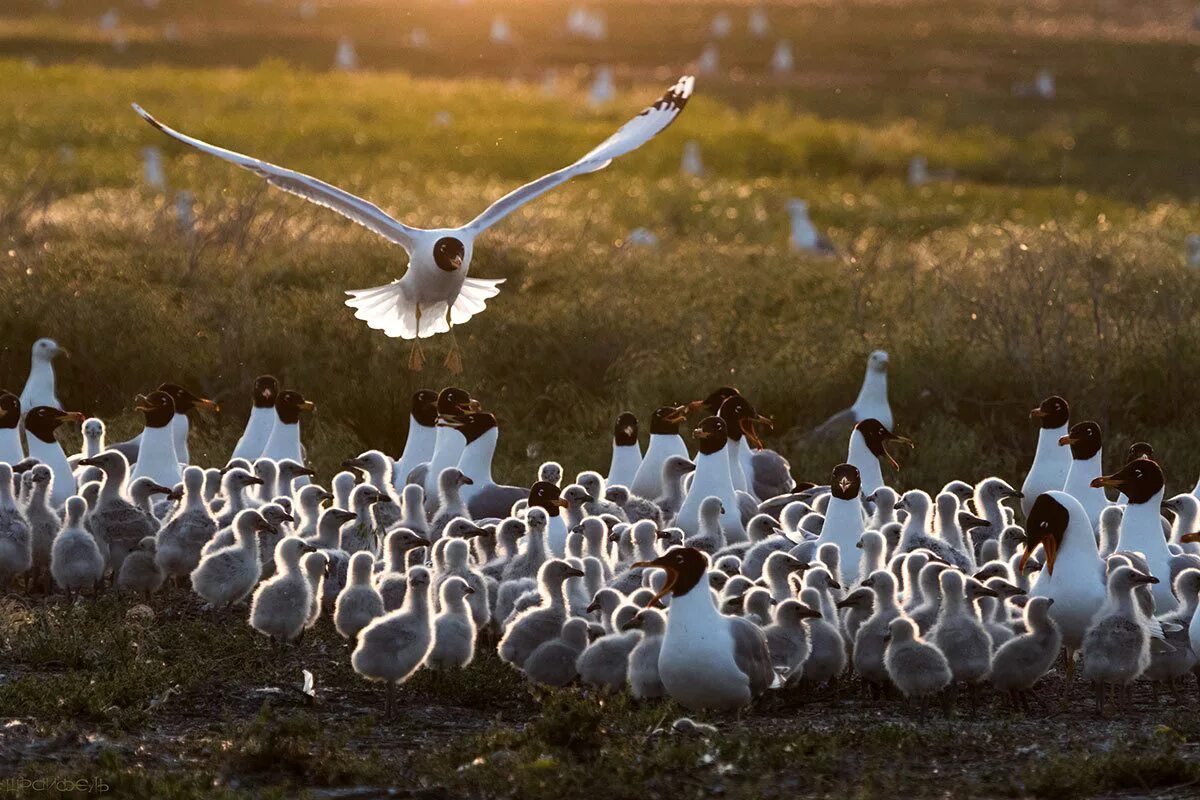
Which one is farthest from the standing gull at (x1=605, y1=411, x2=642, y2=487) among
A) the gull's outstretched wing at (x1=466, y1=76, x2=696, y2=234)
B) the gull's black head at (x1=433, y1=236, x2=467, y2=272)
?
the gull's black head at (x1=433, y1=236, x2=467, y2=272)

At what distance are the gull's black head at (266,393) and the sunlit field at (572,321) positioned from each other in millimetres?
889

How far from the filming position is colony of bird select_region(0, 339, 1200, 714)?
8508 mm

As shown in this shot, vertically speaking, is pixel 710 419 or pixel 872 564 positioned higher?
pixel 710 419

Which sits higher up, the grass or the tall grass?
the tall grass

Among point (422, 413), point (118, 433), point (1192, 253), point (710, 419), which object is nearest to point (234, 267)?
point (118, 433)

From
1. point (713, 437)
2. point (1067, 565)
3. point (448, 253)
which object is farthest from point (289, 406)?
point (1067, 565)

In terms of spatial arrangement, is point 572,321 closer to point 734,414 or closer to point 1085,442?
point 734,414

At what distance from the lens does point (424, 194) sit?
26250mm

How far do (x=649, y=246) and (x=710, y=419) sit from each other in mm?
10195

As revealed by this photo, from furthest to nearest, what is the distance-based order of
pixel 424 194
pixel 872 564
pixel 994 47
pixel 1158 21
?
pixel 1158 21 → pixel 994 47 → pixel 424 194 → pixel 872 564

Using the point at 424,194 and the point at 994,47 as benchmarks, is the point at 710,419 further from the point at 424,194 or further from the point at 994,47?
the point at 994,47

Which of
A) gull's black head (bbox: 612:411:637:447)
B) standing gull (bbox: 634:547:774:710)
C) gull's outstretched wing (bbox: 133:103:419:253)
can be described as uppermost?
gull's outstretched wing (bbox: 133:103:419:253)

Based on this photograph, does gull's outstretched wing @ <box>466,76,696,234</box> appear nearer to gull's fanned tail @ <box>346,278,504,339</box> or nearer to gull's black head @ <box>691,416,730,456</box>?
gull's fanned tail @ <box>346,278,504,339</box>

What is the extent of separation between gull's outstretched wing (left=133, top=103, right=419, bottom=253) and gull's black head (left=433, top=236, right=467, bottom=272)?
245 mm
